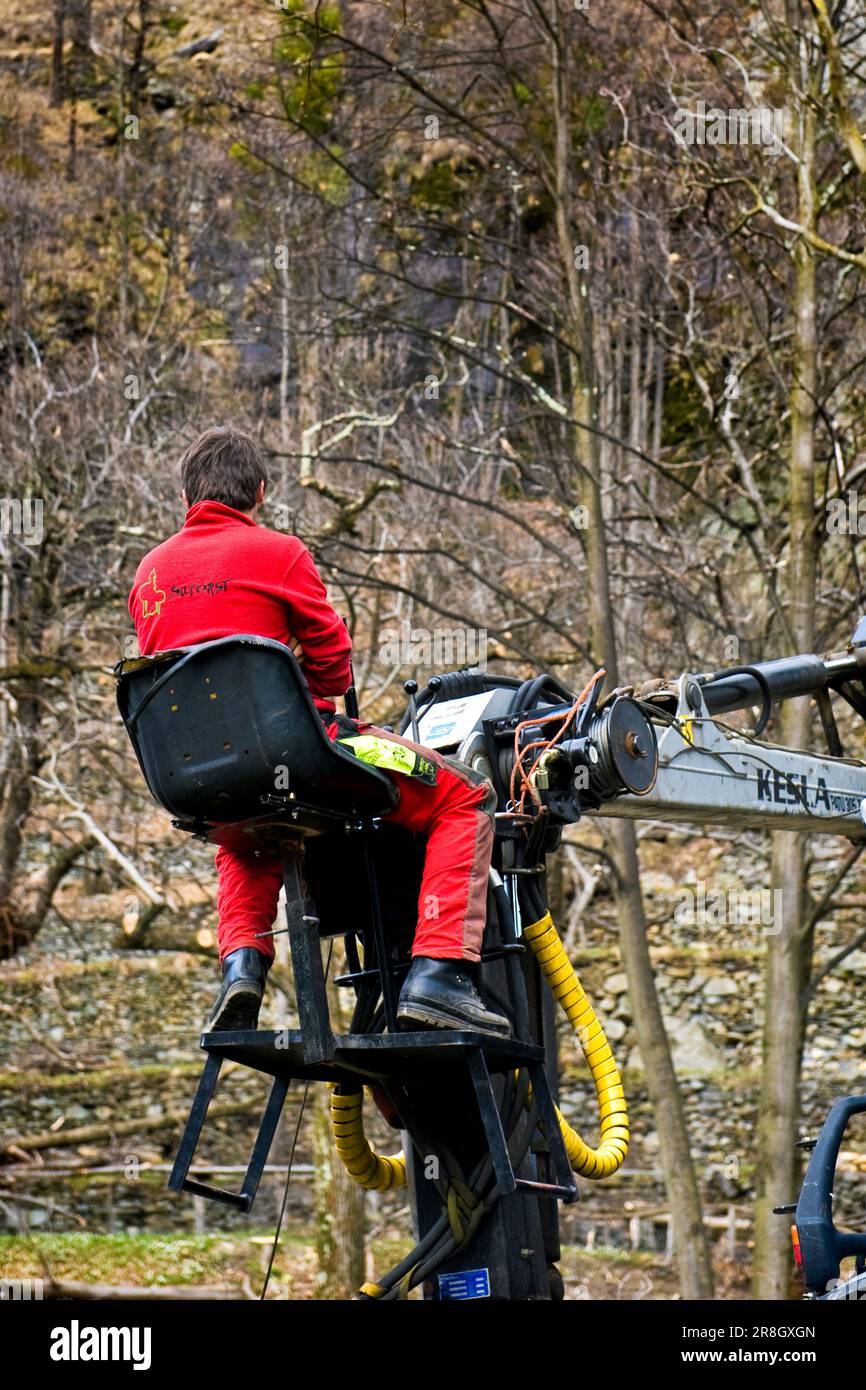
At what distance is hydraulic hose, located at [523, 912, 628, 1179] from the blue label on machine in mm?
442

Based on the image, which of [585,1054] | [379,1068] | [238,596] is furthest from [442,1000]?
[238,596]

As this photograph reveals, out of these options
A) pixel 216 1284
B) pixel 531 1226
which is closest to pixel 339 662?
pixel 531 1226

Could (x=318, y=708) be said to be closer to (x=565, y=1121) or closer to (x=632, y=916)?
(x=565, y=1121)

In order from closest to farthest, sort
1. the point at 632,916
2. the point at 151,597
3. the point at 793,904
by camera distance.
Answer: the point at 151,597
the point at 793,904
the point at 632,916

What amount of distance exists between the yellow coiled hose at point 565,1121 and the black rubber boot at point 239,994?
1.75 feet

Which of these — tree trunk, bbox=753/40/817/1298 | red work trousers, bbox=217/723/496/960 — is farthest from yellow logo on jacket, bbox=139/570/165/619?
tree trunk, bbox=753/40/817/1298

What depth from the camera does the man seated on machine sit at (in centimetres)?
402

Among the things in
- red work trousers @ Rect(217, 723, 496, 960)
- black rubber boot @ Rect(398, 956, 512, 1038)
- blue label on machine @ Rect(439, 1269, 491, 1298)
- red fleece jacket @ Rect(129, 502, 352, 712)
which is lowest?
blue label on machine @ Rect(439, 1269, 491, 1298)

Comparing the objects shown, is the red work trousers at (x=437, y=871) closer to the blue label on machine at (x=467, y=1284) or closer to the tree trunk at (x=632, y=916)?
the blue label on machine at (x=467, y=1284)

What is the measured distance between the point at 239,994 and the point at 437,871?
23.4 inches

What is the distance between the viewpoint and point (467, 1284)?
4.13m

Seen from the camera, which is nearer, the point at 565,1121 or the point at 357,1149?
the point at 565,1121

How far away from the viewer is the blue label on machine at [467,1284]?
4102mm

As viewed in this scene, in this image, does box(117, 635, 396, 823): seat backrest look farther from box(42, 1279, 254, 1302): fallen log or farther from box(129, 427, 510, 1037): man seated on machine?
box(42, 1279, 254, 1302): fallen log
